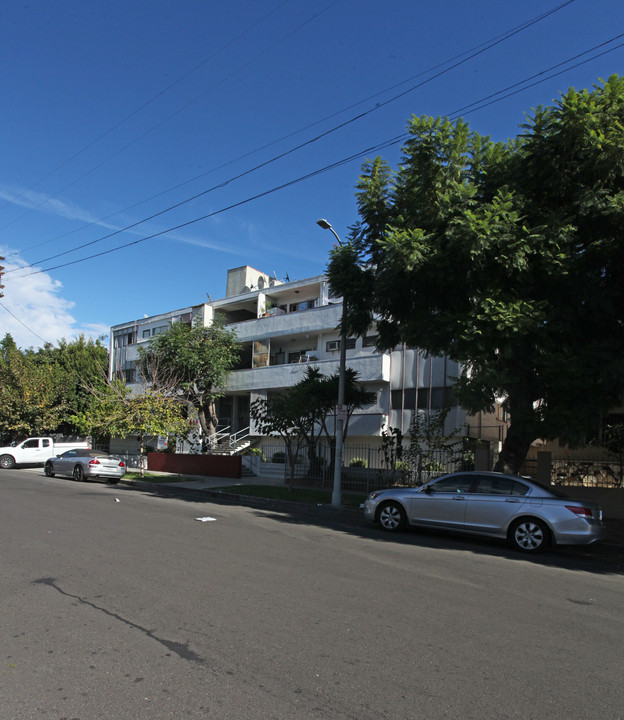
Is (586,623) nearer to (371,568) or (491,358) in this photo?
(371,568)

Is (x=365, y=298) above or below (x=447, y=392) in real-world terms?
above

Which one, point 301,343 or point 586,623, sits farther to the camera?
point 301,343

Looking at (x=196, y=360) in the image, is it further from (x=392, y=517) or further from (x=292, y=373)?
(x=392, y=517)

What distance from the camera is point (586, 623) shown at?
5.76 meters

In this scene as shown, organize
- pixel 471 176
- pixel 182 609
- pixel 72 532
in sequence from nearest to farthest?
1. pixel 182 609
2. pixel 72 532
3. pixel 471 176

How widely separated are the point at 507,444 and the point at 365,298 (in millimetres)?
5013

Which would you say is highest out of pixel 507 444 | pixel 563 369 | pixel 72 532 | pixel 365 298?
pixel 365 298

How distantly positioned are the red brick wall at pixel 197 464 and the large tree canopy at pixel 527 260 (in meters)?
15.2

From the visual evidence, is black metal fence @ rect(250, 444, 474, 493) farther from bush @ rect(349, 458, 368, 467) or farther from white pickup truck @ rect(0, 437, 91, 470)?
white pickup truck @ rect(0, 437, 91, 470)

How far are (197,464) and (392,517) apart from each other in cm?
1723

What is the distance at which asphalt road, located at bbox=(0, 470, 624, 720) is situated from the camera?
372 centimetres

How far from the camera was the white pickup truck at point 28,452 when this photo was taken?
95.2 feet

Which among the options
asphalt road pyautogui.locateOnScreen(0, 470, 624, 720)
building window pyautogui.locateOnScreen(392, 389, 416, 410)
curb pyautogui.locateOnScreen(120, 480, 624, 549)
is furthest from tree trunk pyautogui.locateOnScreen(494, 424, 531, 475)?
building window pyautogui.locateOnScreen(392, 389, 416, 410)

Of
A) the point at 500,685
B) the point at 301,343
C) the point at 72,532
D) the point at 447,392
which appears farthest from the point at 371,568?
the point at 301,343
